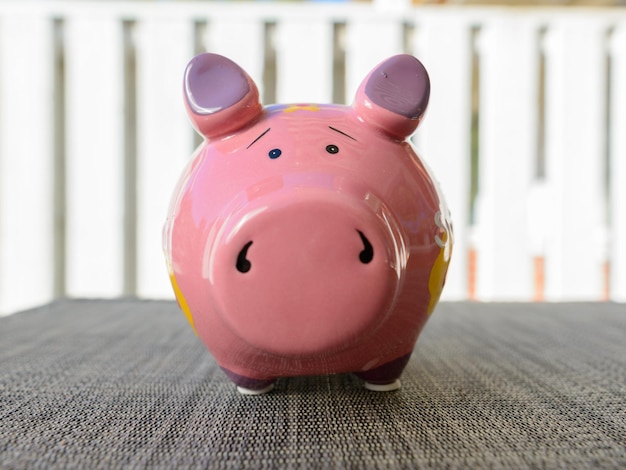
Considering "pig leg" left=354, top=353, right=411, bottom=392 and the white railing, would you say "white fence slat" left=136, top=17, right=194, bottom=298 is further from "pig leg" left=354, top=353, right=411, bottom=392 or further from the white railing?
"pig leg" left=354, top=353, right=411, bottom=392

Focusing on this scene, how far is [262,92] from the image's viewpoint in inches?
52.6

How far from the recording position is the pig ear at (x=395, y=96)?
0.42 meters

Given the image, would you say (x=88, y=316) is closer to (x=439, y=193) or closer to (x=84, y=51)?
(x=439, y=193)

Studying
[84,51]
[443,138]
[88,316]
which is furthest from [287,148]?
[84,51]

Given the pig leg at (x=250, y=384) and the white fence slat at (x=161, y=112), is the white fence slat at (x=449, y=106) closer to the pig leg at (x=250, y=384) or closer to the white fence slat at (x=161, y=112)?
A: the white fence slat at (x=161, y=112)

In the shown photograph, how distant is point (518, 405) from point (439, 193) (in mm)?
191

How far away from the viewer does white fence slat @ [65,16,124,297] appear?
4.30ft

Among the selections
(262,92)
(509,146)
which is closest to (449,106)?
(509,146)

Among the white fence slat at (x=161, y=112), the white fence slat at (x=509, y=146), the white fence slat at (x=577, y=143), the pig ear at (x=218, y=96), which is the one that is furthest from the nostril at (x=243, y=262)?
the white fence slat at (x=577, y=143)

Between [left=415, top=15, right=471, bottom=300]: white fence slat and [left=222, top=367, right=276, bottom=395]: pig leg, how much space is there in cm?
96

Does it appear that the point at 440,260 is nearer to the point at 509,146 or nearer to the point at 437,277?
the point at 437,277

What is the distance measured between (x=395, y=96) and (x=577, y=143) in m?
1.14

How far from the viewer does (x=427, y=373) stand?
0.52 metres

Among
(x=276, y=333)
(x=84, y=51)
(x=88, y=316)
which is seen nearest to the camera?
(x=276, y=333)
